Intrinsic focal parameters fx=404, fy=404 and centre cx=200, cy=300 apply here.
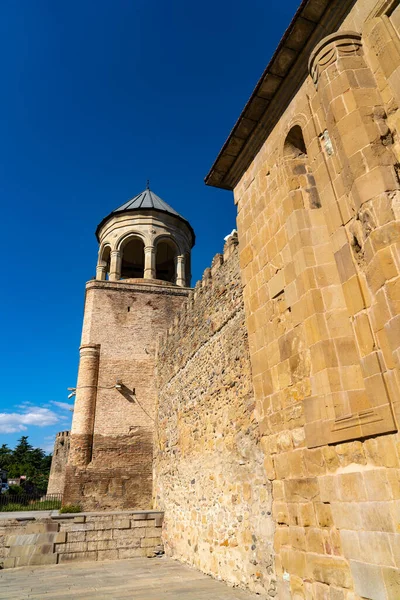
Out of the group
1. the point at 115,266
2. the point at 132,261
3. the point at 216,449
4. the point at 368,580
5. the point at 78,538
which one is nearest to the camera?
the point at 368,580

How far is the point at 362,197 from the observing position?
315cm

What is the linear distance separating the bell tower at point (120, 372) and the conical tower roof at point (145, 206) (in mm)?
111

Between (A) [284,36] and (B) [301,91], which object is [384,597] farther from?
(A) [284,36]

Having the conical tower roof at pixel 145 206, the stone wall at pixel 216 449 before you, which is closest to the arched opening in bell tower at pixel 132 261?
the conical tower roof at pixel 145 206

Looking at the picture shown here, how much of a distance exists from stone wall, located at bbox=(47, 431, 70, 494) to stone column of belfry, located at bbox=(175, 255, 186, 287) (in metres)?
12.2

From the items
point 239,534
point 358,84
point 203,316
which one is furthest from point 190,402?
point 358,84

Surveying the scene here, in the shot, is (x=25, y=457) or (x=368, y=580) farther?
(x=25, y=457)

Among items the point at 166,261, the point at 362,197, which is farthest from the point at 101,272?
the point at 362,197

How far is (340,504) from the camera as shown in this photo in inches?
124

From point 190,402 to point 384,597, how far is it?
6.64 metres

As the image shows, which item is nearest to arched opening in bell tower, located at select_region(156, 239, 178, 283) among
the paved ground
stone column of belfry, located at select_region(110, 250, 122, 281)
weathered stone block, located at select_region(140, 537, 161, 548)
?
stone column of belfry, located at select_region(110, 250, 122, 281)

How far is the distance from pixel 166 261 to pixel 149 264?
10.7 ft

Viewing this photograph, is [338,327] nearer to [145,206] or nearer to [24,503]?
[145,206]

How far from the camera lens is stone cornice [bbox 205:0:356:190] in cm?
397
